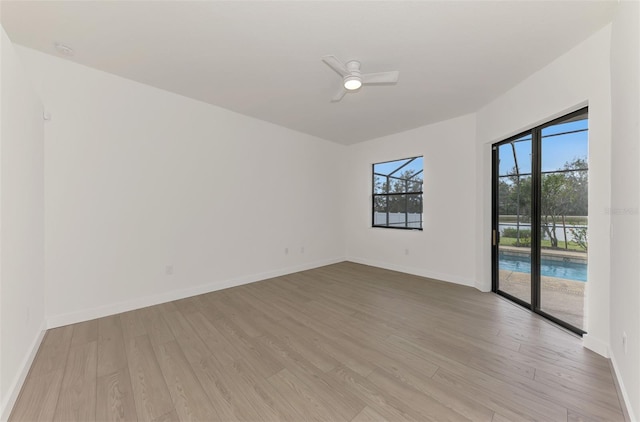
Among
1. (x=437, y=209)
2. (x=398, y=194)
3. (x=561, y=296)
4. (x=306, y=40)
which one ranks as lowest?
(x=561, y=296)

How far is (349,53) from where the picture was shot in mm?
2334

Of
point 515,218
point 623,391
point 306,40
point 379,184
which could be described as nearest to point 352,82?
point 306,40

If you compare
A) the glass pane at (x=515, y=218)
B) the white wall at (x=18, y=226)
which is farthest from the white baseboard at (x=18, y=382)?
the glass pane at (x=515, y=218)

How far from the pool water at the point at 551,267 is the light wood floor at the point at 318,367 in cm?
52

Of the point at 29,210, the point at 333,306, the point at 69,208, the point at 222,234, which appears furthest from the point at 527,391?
the point at 69,208

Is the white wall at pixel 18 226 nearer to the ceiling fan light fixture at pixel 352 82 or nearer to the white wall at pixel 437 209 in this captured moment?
the ceiling fan light fixture at pixel 352 82

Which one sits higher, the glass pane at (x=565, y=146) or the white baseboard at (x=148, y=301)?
the glass pane at (x=565, y=146)

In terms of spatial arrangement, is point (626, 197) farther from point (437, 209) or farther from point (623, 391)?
point (437, 209)

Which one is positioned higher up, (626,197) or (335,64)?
(335,64)

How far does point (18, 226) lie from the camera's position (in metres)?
1.79

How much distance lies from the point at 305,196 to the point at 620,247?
13.3 ft

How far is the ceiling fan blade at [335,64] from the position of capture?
83.0 inches

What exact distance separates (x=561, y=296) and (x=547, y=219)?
84 cm

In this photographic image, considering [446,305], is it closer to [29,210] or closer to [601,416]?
[601,416]
